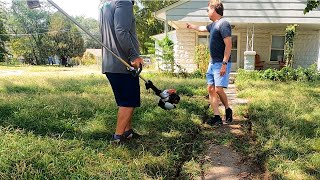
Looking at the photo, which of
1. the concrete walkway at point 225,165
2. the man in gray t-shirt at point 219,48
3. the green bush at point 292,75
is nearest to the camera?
the concrete walkway at point 225,165

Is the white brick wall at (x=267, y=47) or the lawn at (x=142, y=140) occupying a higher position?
the white brick wall at (x=267, y=47)

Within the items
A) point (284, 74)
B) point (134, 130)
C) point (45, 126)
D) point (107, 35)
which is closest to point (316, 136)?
point (134, 130)

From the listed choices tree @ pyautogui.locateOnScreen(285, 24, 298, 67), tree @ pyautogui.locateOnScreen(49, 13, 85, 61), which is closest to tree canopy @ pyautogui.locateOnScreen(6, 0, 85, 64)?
tree @ pyautogui.locateOnScreen(49, 13, 85, 61)

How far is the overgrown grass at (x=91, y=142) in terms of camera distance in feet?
8.52

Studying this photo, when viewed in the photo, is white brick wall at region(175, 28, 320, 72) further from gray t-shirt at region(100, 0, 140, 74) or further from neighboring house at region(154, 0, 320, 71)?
gray t-shirt at region(100, 0, 140, 74)

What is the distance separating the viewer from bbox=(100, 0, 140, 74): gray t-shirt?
122 inches

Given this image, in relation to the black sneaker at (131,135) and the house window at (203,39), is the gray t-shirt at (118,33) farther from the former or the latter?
the house window at (203,39)

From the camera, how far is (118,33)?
3105 mm

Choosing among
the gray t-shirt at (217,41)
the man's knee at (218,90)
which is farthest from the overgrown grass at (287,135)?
the gray t-shirt at (217,41)

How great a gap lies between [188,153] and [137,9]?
3009cm

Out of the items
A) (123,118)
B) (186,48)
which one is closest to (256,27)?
(186,48)

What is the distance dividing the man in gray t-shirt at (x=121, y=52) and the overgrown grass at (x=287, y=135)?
1428mm

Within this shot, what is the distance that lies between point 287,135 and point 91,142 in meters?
2.25

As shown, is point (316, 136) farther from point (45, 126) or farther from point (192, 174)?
point (45, 126)
